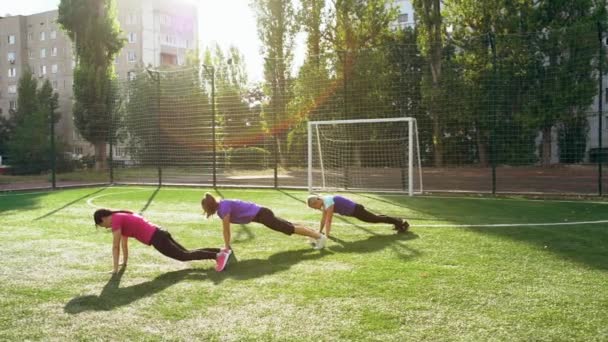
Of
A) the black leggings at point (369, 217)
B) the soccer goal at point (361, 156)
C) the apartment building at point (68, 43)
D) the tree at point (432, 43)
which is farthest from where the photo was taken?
the apartment building at point (68, 43)

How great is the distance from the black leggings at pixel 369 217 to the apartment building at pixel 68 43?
172 feet

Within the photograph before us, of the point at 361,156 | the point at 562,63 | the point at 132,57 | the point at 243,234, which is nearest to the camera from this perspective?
the point at 243,234

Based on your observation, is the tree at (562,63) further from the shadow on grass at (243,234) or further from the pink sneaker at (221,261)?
the pink sneaker at (221,261)

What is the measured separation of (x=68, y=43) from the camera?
57969 mm

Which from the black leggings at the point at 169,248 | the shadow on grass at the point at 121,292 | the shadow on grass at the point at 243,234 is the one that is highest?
the black leggings at the point at 169,248

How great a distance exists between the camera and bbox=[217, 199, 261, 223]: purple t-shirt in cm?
652

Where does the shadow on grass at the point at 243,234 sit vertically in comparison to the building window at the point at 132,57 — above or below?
below

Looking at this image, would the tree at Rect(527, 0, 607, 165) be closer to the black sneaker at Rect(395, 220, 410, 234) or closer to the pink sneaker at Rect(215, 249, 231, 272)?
the black sneaker at Rect(395, 220, 410, 234)

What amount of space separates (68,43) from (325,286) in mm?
60747

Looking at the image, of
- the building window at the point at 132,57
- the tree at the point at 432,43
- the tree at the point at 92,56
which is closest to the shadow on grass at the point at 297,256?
the tree at the point at 432,43

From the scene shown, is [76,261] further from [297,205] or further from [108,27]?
[108,27]

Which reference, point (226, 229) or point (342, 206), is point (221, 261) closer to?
point (226, 229)

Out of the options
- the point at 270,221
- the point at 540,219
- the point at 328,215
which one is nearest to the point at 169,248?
the point at 270,221

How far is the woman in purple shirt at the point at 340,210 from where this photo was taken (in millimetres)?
7516
